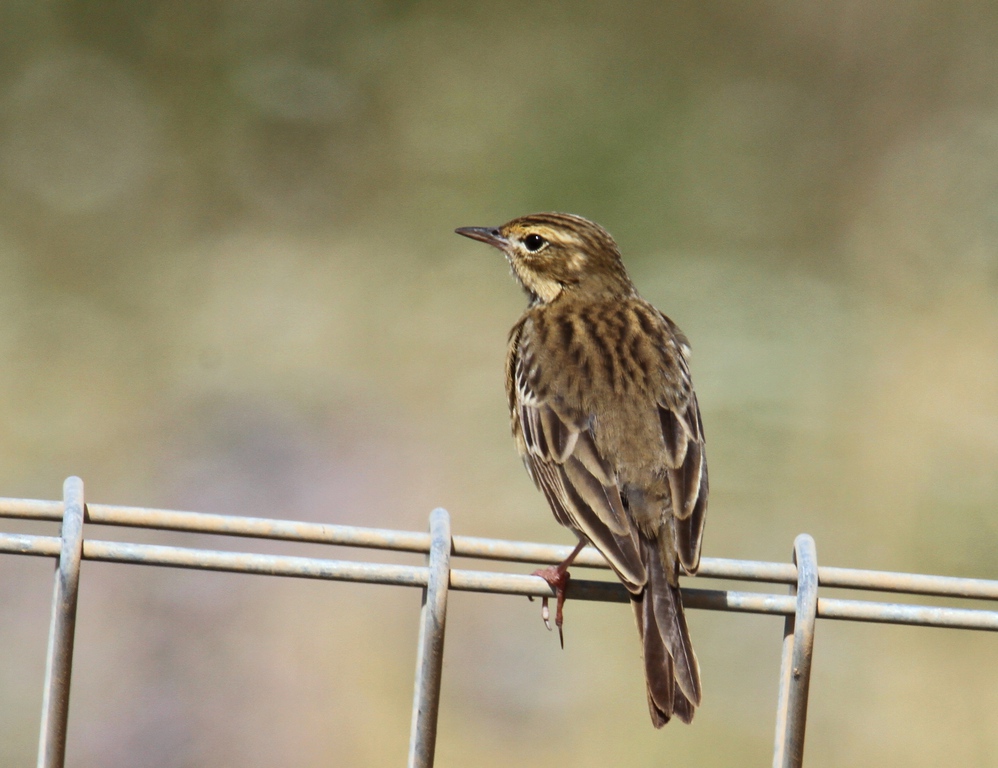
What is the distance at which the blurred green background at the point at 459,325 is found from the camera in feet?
22.5

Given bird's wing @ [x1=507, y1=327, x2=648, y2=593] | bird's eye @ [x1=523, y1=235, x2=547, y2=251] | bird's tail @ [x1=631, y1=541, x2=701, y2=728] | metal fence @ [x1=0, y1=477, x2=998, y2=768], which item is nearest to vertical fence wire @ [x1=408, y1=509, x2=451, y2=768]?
metal fence @ [x1=0, y1=477, x2=998, y2=768]

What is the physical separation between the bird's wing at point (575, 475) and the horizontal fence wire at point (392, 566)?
2.90ft

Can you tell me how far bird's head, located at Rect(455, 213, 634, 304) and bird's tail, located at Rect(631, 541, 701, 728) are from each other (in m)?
2.17

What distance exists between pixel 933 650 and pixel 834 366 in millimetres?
2250

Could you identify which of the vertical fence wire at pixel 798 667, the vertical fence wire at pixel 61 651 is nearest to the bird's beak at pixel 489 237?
the vertical fence wire at pixel 798 667

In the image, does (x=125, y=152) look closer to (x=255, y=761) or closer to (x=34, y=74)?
(x=34, y=74)

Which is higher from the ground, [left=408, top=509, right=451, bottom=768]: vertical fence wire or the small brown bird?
the small brown bird

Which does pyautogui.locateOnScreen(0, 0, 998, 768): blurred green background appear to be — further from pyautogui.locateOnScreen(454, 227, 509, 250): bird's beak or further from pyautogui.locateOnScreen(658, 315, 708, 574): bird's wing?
pyautogui.locateOnScreen(658, 315, 708, 574): bird's wing

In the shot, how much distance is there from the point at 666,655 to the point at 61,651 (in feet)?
4.68

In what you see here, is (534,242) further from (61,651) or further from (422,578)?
(61,651)

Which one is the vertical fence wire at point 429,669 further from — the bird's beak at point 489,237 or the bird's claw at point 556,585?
the bird's beak at point 489,237

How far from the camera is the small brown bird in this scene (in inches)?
132

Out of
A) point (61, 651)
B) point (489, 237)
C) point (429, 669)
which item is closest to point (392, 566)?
point (429, 669)

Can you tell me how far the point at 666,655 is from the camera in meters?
3.25
